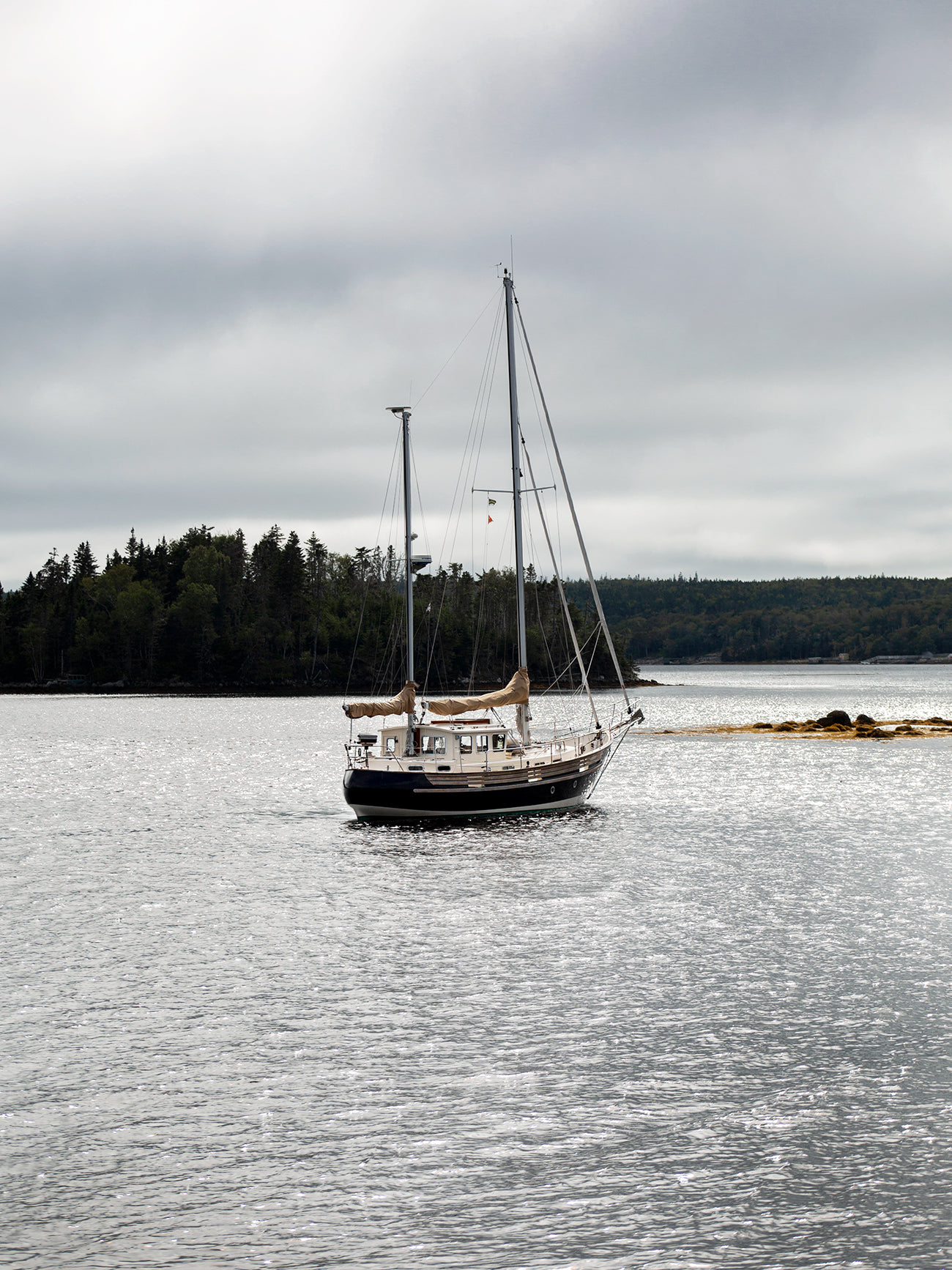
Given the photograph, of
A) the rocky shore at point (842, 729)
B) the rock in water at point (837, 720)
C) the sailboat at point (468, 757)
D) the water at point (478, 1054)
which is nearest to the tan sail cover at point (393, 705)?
the sailboat at point (468, 757)

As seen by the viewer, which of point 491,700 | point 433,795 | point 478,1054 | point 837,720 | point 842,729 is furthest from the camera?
point 837,720

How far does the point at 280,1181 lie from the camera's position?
12961 millimetres

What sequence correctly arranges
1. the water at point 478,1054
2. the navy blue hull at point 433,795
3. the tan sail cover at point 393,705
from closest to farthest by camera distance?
the water at point 478,1054 → the navy blue hull at point 433,795 → the tan sail cover at point 393,705

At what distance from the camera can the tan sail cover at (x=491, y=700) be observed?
41.8 m

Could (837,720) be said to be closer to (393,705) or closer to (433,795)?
(433,795)

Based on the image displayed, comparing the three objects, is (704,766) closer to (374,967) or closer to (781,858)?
(781,858)

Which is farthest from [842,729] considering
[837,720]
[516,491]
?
[516,491]

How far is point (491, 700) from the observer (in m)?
43.1

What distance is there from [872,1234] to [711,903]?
17.7 metres

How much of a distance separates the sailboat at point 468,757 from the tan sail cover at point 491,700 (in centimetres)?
5

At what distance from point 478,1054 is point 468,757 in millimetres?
25122

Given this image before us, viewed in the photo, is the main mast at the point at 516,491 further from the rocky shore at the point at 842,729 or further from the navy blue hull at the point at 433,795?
the rocky shore at the point at 842,729

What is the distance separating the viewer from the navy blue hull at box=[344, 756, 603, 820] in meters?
41.8

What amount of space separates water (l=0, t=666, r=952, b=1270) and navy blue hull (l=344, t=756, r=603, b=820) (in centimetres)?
213
